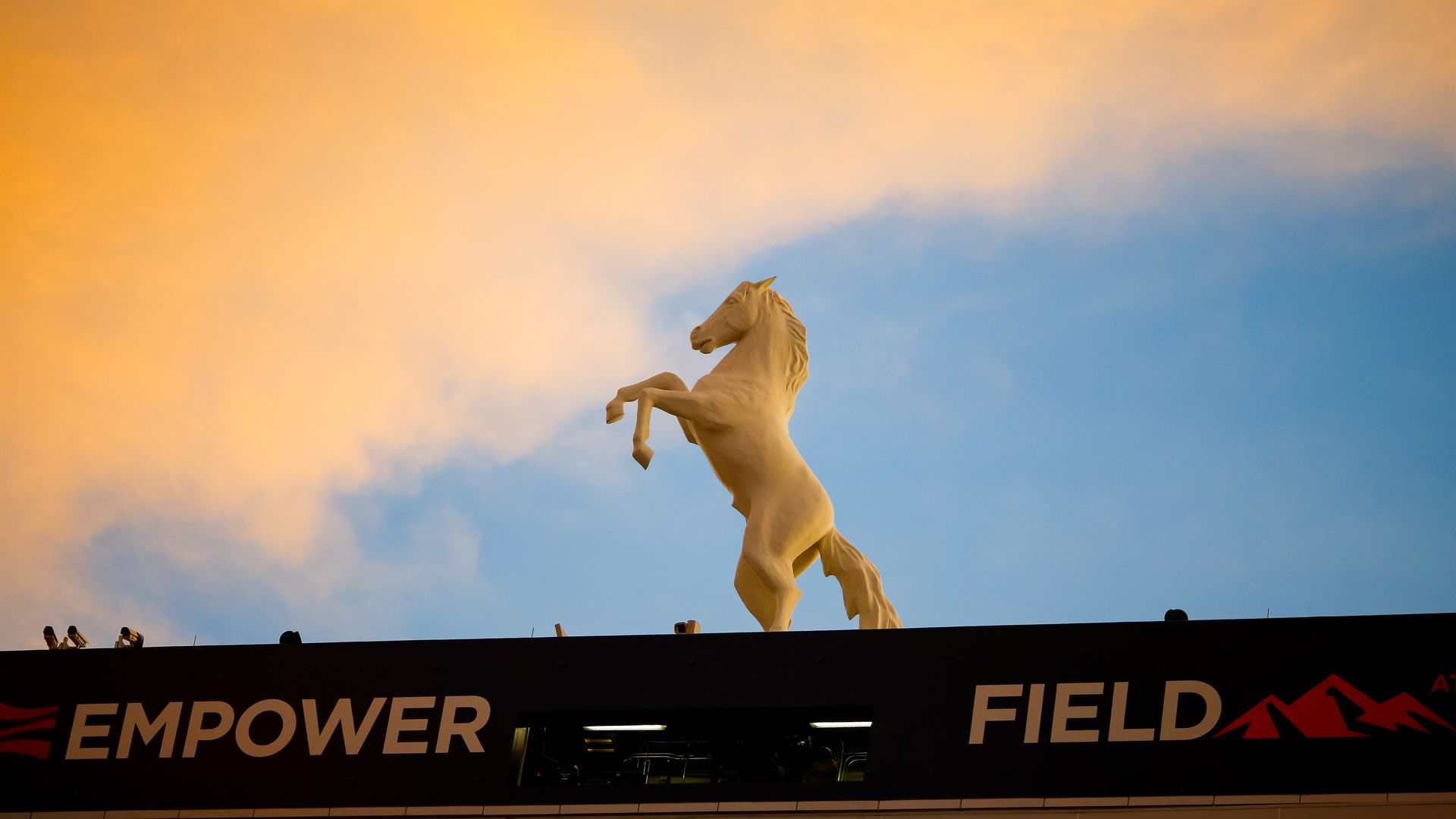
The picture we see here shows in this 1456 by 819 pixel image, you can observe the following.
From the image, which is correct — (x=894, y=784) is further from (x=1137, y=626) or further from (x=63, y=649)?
(x=63, y=649)

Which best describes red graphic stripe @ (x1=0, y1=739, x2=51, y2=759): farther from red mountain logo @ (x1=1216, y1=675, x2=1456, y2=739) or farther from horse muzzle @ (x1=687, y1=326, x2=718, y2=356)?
red mountain logo @ (x1=1216, y1=675, x2=1456, y2=739)

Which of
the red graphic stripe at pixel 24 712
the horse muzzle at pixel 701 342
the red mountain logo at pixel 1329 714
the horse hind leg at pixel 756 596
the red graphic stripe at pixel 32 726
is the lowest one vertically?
the red graphic stripe at pixel 32 726

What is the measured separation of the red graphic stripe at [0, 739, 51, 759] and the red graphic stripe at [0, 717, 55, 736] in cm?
7

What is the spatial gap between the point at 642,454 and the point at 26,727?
5.72 meters

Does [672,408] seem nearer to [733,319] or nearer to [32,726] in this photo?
[733,319]

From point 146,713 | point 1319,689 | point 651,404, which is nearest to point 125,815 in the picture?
point 146,713

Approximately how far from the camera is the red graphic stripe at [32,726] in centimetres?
1622

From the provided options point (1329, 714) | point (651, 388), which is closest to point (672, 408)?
point (651, 388)

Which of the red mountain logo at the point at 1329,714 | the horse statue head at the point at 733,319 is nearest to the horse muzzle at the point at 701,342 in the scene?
the horse statue head at the point at 733,319

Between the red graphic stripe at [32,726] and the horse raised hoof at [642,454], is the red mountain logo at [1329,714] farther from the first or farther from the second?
the red graphic stripe at [32,726]

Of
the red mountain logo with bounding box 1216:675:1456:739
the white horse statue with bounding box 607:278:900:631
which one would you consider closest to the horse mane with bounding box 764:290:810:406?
the white horse statue with bounding box 607:278:900:631

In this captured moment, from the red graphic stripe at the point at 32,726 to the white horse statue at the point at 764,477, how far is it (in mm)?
5380

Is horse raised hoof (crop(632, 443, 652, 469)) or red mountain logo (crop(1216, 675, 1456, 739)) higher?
horse raised hoof (crop(632, 443, 652, 469))

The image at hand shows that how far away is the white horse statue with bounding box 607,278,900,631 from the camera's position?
16359 millimetres
